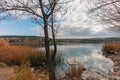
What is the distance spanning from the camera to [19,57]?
19.0 meters

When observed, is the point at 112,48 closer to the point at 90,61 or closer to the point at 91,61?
the point at 91,61

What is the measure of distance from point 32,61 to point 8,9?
12457 mm

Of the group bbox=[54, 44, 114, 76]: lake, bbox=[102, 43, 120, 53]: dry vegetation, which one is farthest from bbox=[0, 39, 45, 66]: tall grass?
bbox=[102, 43, 120, 53]: dry vegetation

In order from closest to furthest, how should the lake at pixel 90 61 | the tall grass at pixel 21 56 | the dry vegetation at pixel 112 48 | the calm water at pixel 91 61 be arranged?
the tall grass at pixel 21 56 → the lake at pixel 90 61 → the calm water at pixel 91 61 → the dry vegetation at pixel 112 48

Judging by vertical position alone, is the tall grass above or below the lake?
above

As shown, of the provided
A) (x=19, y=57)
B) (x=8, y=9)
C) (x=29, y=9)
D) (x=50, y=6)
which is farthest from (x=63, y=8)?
(x=19, y=57)

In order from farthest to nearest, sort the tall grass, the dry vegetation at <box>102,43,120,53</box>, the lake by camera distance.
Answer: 1. the dry vegetation at <box>102,43,120,53</box>
2. the lake
3. the tall grass

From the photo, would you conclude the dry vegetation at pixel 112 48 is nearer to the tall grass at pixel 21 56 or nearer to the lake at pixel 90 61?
the lake at pixel 90 61

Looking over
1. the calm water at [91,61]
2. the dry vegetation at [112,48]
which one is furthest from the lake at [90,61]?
the dry vegetation at [112,48]

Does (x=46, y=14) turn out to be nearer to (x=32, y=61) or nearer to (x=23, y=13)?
(x=23, y=13)

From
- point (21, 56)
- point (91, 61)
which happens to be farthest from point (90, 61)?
point (21, 56)

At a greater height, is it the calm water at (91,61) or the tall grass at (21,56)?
the tall grass at (21,56)

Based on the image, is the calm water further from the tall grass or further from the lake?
the tall grass

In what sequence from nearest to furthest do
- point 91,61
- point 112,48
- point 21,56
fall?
point 21,56 < point 91,61 < point 112,48
